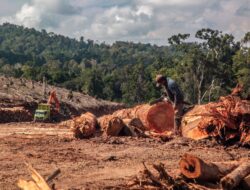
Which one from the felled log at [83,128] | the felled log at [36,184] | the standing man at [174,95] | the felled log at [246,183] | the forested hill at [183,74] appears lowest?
the felled log at [246,183]

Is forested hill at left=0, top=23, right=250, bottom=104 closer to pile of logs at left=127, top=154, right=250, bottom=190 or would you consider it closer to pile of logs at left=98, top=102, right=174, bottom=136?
pile of logs at left=98, top=102, right=174, bottom=136

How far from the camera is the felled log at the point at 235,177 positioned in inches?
269

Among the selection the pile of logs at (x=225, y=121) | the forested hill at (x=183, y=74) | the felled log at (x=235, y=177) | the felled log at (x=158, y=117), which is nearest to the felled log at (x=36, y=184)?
the felled log at (x=235, y=177)

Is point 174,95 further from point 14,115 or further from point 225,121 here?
point 14,115

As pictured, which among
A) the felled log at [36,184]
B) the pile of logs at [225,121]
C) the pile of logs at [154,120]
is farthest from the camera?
the pile of logs at [154,120]

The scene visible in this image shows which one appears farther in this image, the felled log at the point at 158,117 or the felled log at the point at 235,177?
the felled log at the point at 158,117

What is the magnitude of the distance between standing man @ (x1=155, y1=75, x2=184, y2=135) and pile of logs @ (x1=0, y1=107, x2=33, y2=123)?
40.1ft

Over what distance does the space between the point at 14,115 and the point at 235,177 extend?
61.5 ft

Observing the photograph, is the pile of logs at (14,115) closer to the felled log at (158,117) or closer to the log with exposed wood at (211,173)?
the felled log at (158,117)

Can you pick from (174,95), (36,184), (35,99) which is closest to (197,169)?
(36,184)

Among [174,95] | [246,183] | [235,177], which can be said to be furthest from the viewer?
[174,95]

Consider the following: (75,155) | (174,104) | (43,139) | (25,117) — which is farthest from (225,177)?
(25,117)

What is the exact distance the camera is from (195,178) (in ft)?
23.0

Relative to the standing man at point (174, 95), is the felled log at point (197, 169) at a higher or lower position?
lower
